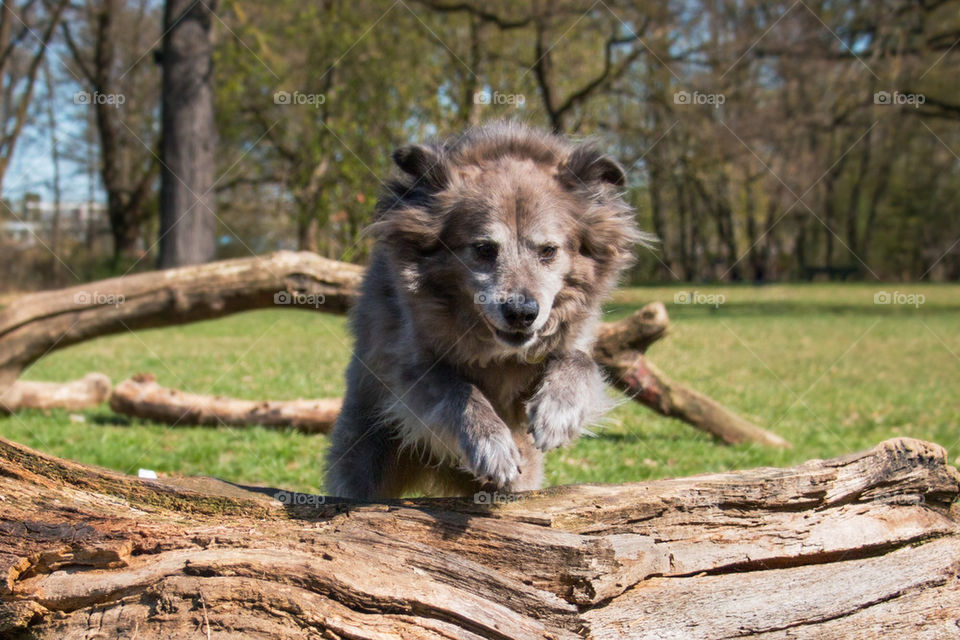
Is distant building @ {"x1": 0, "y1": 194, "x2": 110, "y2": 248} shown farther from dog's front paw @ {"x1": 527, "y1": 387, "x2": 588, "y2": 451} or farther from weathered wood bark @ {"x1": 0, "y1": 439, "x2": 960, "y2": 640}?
dog's front paw @ {"x1": 527, "y1": 387, "x2": 588, "y2": 451}

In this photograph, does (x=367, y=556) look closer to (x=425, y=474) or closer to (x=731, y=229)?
(x=425, y=474)

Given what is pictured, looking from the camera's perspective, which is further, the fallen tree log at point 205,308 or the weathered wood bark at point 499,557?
the fallen tree log at point 205,308

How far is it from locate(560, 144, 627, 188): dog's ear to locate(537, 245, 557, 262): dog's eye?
56 centimetres

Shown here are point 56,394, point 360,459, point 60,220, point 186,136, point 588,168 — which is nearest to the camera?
point 588,168

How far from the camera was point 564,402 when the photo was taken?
4.07 meters

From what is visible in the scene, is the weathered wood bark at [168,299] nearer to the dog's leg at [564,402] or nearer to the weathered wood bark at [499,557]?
the dog's leg at [564,402]

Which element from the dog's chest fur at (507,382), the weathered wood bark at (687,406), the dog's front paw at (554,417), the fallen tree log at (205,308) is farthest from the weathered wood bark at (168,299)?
the dog's front paw at (554,417)

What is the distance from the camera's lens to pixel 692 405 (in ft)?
27.8

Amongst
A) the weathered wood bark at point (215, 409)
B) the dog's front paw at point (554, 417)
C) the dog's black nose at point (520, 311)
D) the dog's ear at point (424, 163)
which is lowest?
the weathered wood bark at point (215, 409)

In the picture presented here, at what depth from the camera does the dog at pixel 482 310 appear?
4.00 metres

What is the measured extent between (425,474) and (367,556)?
1.98 m

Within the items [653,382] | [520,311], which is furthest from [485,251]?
[653,382]

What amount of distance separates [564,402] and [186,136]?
47.9 feet

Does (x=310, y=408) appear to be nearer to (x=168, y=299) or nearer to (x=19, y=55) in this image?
(x=168, y=299)
